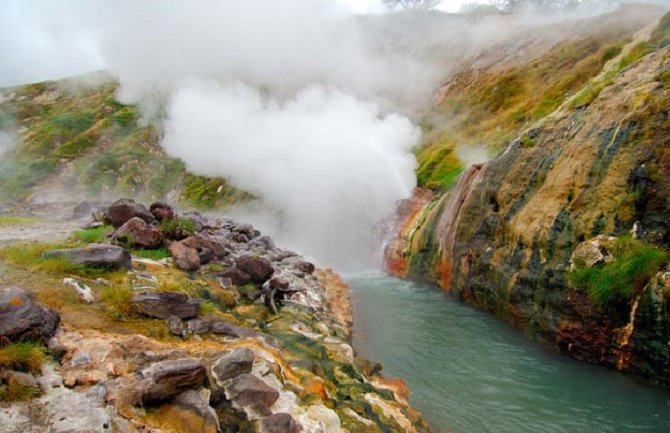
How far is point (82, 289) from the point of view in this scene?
611cm

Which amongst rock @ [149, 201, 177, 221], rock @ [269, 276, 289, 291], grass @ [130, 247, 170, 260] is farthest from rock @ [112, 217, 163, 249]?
rock @ [269, 276, 289, 291]

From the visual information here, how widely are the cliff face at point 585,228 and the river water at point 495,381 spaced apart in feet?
1.84

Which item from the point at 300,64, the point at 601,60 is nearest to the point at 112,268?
the point at 601,60

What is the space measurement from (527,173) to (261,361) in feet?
33.3

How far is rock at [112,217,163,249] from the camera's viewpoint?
9695 millimetres

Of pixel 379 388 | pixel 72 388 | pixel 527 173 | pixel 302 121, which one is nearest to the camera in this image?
pixel 72 388

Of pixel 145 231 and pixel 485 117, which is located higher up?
pixel 485 117

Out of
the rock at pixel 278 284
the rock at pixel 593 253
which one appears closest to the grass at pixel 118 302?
the rock at pixel 278 284

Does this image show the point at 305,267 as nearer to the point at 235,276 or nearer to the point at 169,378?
the point at 235,276

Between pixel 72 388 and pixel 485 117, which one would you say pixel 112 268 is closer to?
pixel 72 388

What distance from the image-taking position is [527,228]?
11336mm

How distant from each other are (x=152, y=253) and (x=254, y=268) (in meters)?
2.24

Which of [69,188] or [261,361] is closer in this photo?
[261,361]

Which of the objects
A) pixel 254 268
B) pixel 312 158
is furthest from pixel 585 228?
pixel 312 158
